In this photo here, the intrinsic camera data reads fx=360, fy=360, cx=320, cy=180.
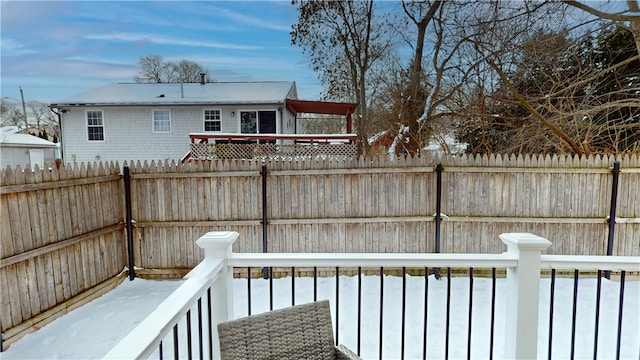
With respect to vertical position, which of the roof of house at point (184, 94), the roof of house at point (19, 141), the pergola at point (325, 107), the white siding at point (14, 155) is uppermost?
the roof of house at point (184, 94)

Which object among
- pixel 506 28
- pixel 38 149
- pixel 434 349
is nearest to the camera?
pixel 434 349

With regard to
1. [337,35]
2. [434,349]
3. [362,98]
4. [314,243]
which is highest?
[337,35]

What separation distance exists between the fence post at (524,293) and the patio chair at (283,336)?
101 centimetres

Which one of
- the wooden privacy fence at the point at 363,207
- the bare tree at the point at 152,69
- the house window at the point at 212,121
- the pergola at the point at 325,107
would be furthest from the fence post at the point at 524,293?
the bare tree at the point at 152,69

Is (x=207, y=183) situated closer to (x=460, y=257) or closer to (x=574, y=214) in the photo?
(x=460, y=257)

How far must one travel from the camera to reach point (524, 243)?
1852 mm

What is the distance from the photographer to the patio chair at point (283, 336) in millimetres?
1413

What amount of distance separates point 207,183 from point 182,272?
4.33ft

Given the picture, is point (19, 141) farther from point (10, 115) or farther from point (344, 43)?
point (344, 43)

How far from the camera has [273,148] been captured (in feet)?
34.0

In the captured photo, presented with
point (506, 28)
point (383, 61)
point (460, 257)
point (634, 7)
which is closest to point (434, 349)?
point (460, 257)

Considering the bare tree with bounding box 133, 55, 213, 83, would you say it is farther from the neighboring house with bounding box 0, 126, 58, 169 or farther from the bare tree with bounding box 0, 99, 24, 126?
the bare tree with bounding box 0, 99, 24, 126

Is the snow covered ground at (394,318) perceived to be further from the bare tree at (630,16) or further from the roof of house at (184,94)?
the roof of house at (184,94)

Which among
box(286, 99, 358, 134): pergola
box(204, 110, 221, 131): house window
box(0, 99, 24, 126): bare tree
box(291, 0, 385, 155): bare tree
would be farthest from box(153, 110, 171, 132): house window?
box(0, 99, 24, 126): bare tree
